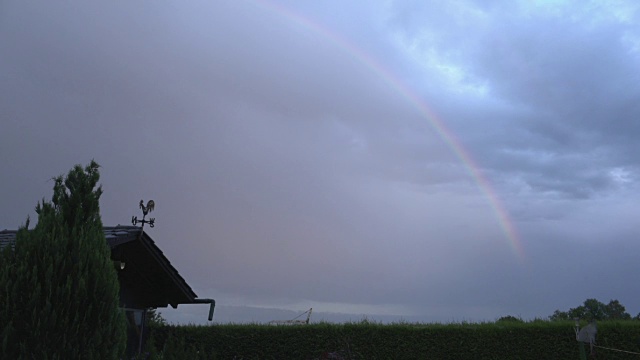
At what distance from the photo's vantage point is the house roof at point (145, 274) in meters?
12.4

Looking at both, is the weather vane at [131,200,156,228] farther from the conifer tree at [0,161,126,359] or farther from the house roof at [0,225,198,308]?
the conifer tree at [0,161,126,359]

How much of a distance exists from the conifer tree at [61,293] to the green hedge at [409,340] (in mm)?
9129

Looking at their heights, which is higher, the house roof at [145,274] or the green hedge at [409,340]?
the house roof at [145,274]

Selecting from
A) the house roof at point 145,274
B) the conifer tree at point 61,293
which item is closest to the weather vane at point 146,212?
the house roof at point 145,274

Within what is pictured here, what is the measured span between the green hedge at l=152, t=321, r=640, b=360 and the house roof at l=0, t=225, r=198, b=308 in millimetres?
1149

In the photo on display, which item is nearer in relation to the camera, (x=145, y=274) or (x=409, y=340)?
(x=145, y=274)

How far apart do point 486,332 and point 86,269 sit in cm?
1343

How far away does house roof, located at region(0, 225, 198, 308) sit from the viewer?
12422 millimetres

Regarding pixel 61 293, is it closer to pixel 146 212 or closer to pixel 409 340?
pixel 146 212

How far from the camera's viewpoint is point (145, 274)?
558 inches

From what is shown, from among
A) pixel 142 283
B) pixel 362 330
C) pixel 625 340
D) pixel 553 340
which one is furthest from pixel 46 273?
pixel 625 340

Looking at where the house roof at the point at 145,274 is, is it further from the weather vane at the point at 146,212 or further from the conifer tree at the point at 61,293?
the conifer tree at the point at 61,293

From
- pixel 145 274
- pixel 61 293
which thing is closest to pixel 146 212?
pixel 145 274

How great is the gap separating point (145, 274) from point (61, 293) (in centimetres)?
826
